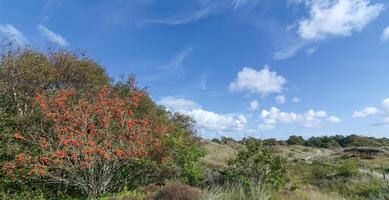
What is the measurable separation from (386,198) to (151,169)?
866 cm

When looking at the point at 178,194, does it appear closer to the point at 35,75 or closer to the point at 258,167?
the point at 258,167

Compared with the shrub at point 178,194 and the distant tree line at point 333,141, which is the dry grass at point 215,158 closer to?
the shrub at point 178,194

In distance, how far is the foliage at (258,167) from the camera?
14.5 meters

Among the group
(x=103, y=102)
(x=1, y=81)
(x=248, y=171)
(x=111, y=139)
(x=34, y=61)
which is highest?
(x=34, y=61)

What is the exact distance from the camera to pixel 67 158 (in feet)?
44.9

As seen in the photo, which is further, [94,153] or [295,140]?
[295,140]

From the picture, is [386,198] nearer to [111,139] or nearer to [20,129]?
[111,139]

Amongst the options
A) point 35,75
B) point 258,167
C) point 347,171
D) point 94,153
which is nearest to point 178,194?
point 94,153

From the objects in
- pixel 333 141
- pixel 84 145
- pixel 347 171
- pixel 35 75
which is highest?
pixel 333 141

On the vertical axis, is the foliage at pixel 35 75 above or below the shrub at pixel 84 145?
above

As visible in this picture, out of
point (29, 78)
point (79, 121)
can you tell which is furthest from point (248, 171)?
point (29, 78)

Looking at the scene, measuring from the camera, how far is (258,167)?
49.0 feet

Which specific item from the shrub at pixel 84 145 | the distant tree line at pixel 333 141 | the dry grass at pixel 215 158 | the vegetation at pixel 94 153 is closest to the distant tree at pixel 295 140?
the distant tree line at pixel 333 141

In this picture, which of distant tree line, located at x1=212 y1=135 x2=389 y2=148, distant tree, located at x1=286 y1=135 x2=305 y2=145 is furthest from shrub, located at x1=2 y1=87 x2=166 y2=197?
distant tree, located at x1=286 y1=135 x2=305 y2=145
